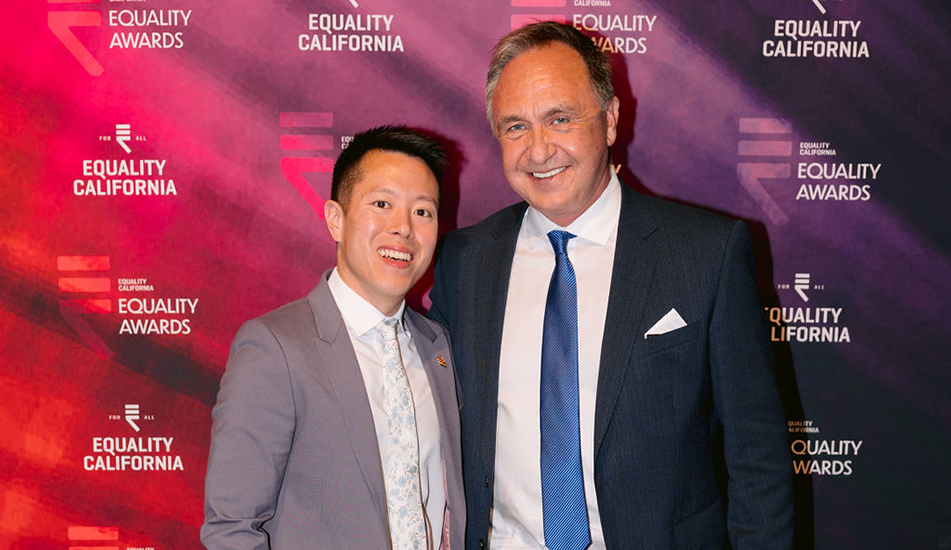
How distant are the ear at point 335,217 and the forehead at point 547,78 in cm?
54

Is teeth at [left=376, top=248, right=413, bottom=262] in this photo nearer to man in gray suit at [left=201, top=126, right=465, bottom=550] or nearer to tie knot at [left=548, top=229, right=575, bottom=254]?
man in gray suit at [left=201, top=126, right=465, bottom=550]

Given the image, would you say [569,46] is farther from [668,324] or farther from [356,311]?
[356,311]

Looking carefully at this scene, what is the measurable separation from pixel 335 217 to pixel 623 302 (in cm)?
81

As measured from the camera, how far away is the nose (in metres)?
1.87

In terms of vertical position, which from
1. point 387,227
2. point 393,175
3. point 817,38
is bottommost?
point 387,227

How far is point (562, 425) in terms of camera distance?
1.80 meters

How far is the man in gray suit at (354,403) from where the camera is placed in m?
1.60

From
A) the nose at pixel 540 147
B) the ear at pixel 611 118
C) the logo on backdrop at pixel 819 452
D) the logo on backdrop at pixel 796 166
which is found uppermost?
the logo on backdrop at pixel 796 166

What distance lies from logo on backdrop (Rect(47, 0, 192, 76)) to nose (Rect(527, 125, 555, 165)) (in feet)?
5.39

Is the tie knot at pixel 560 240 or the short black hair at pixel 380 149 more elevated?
the short black hair at pixel 380 149

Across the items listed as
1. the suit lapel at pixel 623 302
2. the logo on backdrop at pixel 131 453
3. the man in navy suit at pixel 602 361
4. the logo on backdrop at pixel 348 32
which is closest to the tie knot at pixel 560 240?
the man in navy suit at pixel 602 361

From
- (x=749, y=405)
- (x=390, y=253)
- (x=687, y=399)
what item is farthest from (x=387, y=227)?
(x=749, y=405)

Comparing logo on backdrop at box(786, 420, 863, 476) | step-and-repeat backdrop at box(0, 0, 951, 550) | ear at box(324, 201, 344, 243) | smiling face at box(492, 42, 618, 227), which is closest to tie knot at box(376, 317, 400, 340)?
ear at box(324, 201, 344, 243)

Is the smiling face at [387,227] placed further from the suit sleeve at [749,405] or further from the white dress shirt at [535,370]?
the suit sleeve at [749,405]
